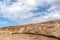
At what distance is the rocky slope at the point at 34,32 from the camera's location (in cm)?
601

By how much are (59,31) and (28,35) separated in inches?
37.8

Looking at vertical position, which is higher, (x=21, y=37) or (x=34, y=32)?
(x=34, y=32)

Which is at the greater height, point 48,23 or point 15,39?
point 48,23

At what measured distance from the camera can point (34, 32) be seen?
20.1 feet

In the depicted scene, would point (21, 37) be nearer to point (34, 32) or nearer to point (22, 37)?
point (22, 37)

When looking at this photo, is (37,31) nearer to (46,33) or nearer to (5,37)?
(46,33)

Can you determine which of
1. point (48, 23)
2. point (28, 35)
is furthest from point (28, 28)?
point (48, 23)

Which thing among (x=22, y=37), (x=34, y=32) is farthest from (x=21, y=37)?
(x=34, y=32)

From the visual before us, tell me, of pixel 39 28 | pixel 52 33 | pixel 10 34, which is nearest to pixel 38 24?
pixel 39 28

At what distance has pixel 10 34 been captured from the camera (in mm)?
6309

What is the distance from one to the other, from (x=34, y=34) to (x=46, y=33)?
38 centimetres

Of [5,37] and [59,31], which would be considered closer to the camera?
[59,31]

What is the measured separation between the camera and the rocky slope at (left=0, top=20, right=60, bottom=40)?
237 inches

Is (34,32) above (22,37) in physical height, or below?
above
